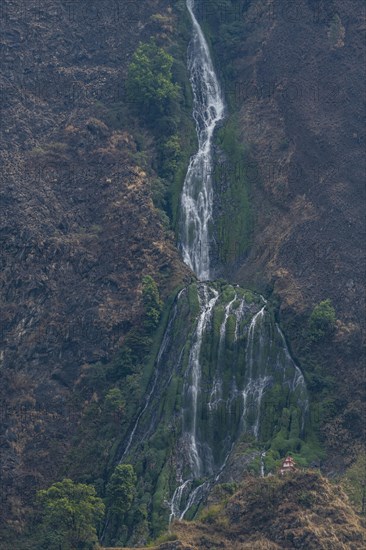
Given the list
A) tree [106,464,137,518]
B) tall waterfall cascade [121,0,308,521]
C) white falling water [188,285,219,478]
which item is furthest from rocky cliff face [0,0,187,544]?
tree [106,464,137,518]

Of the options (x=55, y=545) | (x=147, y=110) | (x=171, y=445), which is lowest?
(x=55, y=545)

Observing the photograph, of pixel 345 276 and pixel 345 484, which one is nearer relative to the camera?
pixel 345 484

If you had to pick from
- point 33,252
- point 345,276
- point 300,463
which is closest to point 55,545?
point 300,463

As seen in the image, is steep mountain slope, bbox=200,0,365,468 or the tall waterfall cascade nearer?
the tall waterfall cascade

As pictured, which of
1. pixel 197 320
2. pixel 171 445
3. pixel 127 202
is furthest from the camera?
pixel 127 202

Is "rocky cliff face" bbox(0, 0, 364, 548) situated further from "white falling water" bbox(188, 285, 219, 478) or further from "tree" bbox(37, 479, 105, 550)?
"tree" bbox(37, 479, 105, 550)

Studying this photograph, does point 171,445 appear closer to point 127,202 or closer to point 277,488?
point 277,488

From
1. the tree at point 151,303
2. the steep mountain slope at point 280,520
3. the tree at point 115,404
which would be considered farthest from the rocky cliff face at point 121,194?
the steep mountain slope at point 280,520
